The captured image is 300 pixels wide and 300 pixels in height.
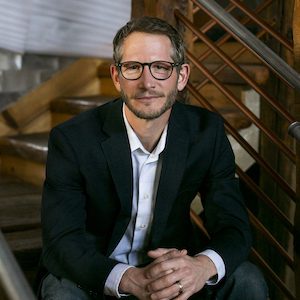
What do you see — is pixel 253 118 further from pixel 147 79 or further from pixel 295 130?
pixel 147 79

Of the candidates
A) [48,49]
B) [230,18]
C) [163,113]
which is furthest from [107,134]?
[230,18]

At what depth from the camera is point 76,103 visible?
305cm

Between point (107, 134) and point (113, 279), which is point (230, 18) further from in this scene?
point (113, 279)

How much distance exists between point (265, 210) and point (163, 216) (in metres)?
1.67

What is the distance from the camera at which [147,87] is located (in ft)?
5.18

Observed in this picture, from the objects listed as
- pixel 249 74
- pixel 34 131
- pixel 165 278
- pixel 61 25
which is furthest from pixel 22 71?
pixel 34 131

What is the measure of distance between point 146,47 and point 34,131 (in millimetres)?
1800

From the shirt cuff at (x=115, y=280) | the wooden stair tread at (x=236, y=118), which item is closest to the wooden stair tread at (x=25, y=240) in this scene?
the shirt cuff at (x=115, y=280)

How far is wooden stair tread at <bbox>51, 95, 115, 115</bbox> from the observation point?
119 inches

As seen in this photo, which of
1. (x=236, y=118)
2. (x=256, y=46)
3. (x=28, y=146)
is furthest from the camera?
(x=28, y=146)

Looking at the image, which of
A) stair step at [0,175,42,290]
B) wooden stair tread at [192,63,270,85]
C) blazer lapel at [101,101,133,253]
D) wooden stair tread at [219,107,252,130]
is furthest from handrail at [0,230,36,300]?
wooden stair tread at [192,63,270,85]

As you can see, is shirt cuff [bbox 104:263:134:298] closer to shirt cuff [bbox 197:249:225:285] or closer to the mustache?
shirt cuff [bbox 197:249:225:285]

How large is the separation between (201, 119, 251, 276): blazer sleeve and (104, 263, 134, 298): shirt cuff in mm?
272

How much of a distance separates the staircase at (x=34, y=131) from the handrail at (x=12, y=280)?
1093 millimetres
